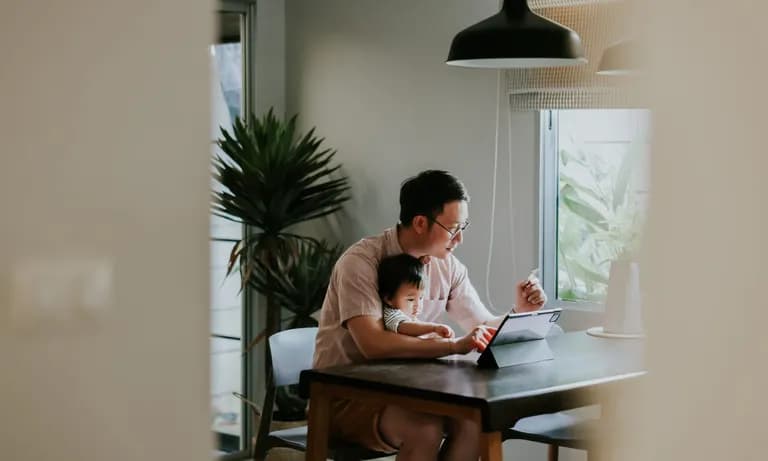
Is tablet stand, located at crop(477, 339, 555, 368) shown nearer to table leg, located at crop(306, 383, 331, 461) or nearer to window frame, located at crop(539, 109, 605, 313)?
table leg, located at crop(306, 383, 331, 461)

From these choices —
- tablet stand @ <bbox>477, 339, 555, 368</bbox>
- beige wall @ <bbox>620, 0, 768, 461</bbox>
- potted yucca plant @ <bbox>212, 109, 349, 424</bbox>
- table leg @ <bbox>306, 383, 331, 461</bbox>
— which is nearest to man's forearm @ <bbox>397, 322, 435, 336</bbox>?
tablet stand @ <bbox>477, 339, 555, 368</bbox>

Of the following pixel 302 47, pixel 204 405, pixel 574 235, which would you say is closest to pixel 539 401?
pixel 574 235

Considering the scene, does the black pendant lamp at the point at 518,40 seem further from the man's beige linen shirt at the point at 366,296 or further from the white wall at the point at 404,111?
the white wall at the point at 404,111

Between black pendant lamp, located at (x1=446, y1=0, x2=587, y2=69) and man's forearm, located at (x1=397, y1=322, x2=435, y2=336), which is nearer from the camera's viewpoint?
black pendant lamp, located at (x1=446, y1=0, x2=587, y2=69)

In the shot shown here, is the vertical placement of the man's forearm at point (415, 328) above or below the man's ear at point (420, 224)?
below

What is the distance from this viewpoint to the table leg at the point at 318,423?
2.26 m

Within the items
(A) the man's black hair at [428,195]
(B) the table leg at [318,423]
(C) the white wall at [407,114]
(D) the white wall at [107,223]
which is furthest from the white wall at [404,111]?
(D) the white wall at [107,223]

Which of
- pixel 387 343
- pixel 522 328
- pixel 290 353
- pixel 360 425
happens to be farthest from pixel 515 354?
pixel 290 353

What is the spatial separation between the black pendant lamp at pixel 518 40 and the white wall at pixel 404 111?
3.71 feet

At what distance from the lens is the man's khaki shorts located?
2.41 metres

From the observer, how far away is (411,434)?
2.39 meters

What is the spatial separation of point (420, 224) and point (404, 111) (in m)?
1.24

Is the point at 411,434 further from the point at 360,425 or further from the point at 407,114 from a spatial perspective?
the point at 407,114

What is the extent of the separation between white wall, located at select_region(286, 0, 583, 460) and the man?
2.44ft
